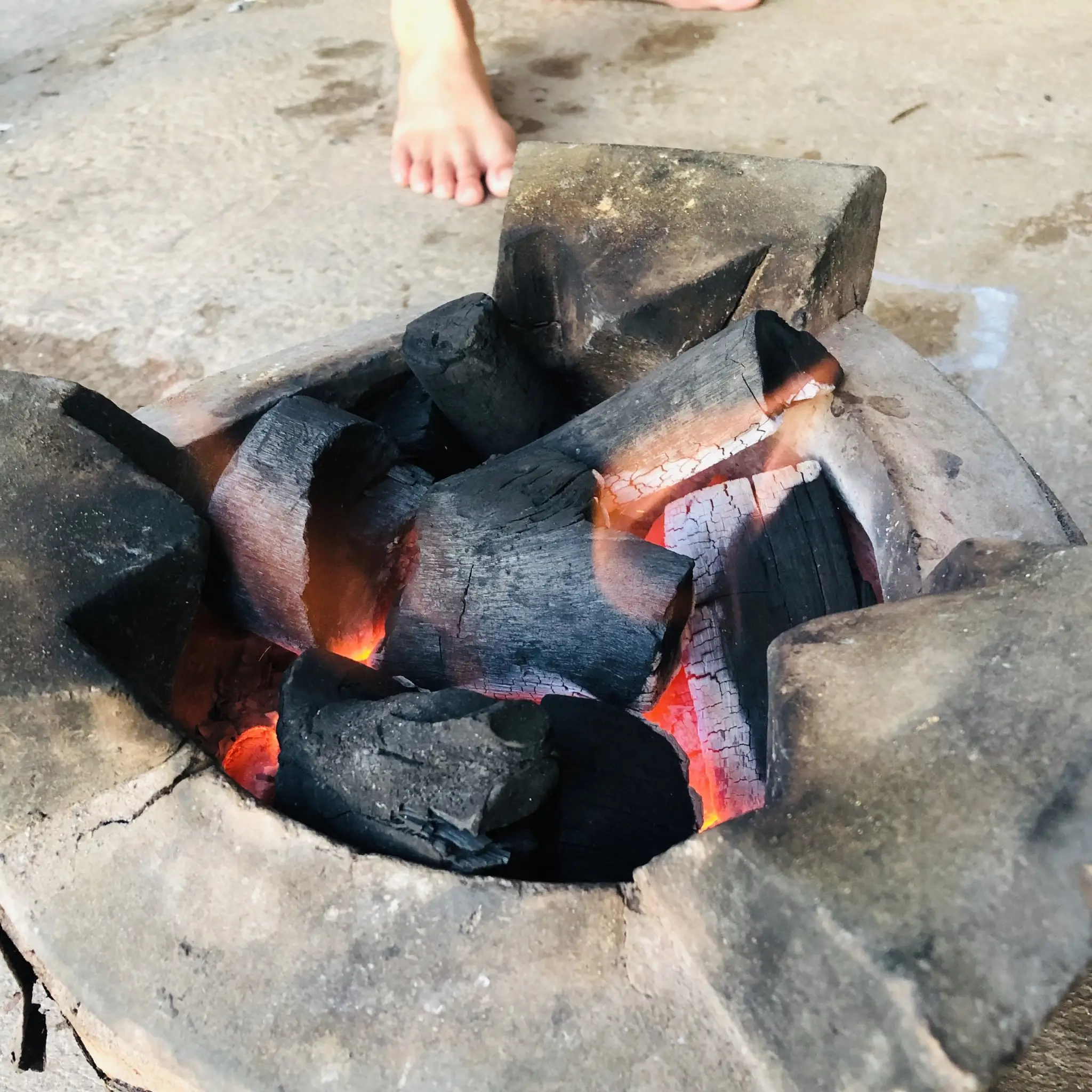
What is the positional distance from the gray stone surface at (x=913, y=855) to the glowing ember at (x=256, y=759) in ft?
1.80

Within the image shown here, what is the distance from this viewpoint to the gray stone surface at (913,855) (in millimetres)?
657

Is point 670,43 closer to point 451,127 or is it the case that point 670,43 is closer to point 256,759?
point 451,127

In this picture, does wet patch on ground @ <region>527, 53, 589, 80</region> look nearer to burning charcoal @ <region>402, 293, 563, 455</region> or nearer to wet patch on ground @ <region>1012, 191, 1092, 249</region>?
wet patch on ground @ <region>1012, 191, 1092, 249</region>

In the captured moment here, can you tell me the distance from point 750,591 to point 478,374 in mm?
437

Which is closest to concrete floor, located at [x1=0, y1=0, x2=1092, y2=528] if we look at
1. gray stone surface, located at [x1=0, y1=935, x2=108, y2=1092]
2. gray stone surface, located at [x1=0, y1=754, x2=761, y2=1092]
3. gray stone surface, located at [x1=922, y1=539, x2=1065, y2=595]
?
gray stone surface, located at [x1=922, y1=539, x2=1065, y2=595]

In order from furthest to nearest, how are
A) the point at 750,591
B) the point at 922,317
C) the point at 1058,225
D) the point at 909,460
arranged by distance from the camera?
the point at 1058,225
the point at 922,317
the point at 750,591
the point at 909,460

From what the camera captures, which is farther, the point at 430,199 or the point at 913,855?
the point at 430,199

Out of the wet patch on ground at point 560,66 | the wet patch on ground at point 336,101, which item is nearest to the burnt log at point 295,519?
the wet patch on ground at point 336,101

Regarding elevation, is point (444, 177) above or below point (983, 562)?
below

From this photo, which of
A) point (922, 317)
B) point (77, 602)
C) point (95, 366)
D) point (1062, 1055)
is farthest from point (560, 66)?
point (1062, 1055)

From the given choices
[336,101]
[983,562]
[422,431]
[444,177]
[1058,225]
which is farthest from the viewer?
[336,101]

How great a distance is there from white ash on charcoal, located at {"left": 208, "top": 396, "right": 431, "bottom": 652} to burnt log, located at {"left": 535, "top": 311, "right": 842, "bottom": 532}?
0.73 feet

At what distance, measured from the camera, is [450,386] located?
4.29 ft

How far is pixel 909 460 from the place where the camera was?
1.13 metres
